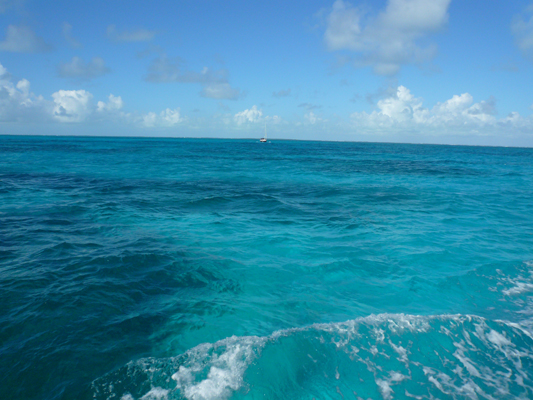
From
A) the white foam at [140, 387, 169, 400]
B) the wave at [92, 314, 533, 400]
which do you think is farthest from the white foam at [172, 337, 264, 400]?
the white foam at [140, 387, 169, 400]

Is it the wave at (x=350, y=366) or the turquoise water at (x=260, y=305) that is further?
the turquoise water at (x=260, y=305)

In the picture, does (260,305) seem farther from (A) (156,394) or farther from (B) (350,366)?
(A) (156,394)

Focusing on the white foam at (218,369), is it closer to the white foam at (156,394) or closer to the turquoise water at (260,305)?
the turquoise water at (260,305)

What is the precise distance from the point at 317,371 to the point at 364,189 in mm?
24926

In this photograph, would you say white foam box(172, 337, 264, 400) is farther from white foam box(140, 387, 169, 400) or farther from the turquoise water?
white foam box(140, 387, 169, 400)

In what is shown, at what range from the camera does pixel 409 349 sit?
758 cm

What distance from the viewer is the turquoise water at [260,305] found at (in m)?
6.52

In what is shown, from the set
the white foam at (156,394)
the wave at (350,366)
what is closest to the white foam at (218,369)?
the wave at (350,366)

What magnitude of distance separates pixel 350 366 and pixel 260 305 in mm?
3258

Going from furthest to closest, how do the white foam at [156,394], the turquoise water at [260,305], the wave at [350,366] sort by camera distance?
the turquoise water at [260,305]
the wave at [350,366]
the white foam at [156,394]

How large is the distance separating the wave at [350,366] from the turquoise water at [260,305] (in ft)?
0.11

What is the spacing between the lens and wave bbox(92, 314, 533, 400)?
6270mm

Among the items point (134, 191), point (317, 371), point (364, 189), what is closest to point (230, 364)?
point (317, 371)

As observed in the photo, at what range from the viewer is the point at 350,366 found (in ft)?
23.0
